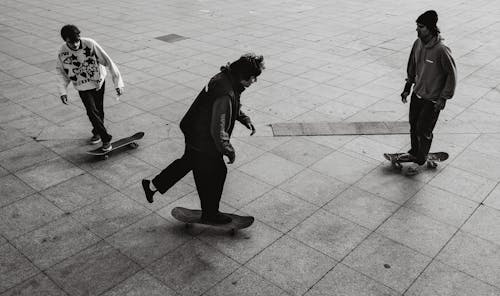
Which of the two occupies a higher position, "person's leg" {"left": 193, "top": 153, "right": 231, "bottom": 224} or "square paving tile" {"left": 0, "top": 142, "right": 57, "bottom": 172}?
"person's leg" {"left": 193, "top": 153, "right": 231, "bottom": 224}

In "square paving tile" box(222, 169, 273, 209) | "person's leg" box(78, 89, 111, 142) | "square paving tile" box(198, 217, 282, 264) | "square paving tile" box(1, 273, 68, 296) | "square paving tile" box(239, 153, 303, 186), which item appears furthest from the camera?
"person's leg" box(78, 89, 111, 142)

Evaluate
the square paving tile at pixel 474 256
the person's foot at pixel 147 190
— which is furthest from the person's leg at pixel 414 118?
the person's foot at pixel 147 190

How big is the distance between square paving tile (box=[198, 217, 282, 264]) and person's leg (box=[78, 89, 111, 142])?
2349 mm

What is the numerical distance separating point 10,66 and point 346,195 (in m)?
8.14

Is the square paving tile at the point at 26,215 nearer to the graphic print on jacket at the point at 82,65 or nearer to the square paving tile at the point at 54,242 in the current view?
the square paving tile at the point at 54,242

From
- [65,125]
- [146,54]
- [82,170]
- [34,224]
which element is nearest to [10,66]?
[146,54]

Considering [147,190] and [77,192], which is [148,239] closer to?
[147,190]

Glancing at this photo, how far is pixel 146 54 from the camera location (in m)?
11.0

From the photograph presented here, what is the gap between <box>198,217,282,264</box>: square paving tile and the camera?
15.7 feet

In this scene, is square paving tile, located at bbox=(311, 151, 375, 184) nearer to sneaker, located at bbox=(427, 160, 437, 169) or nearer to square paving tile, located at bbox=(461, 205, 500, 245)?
sneaker, located at bbox=(427, 160, 437, 169)

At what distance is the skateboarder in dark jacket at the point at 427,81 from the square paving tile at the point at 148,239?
10.7 ft

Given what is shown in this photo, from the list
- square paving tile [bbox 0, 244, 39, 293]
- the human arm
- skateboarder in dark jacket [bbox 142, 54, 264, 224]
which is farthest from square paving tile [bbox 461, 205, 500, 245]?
square paving tile [bbox 0, 244, 39, 293]

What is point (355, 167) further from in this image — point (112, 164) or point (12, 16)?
point (12, 16)

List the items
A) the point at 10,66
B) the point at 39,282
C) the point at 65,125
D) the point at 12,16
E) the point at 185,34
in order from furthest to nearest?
the point at 12,16
the point at 185,34
the point at 10,66
the point at 65,125
the point at 39,282
